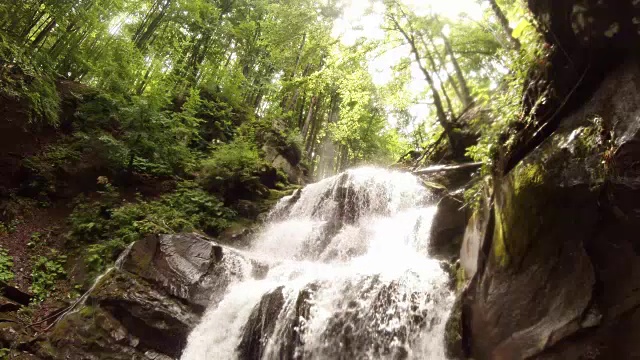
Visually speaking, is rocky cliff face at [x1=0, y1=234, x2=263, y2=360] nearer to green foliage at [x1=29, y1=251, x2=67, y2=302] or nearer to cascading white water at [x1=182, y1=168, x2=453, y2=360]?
cascading white water at [x1=182, y1=168, x2=453, y2=360]

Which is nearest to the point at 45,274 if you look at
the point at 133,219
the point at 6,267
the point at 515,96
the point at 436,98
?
the point at 6,267

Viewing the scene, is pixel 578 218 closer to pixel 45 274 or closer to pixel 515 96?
pixel 515 96

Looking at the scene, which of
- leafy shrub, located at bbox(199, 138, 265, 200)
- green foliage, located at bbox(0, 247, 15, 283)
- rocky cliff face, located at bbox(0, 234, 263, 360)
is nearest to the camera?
rocky cliff face, located at bbox(0, 234, 263, 360)

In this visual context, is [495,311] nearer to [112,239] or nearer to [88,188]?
[112,239]

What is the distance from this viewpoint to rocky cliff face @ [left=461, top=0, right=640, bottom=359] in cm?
385

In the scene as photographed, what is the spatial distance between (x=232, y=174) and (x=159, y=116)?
3242 mm

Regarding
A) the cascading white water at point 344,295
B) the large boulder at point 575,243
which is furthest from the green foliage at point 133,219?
the large boulder at point 575,243

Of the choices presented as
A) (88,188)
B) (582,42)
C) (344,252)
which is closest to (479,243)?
(582,42)

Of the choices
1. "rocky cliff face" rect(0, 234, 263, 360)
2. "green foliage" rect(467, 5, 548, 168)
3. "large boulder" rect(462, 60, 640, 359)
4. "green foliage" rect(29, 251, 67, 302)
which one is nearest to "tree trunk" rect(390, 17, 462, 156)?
"green foliage" rect(467, 5, 548, 168)

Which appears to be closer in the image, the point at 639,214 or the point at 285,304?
the point at 639,214

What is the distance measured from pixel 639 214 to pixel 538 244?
99 centimetres

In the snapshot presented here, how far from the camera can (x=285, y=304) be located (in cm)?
695

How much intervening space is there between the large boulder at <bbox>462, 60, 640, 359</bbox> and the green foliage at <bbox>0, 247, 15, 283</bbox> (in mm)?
9323

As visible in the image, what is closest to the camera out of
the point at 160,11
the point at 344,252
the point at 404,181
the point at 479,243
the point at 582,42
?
the point at 582,42
